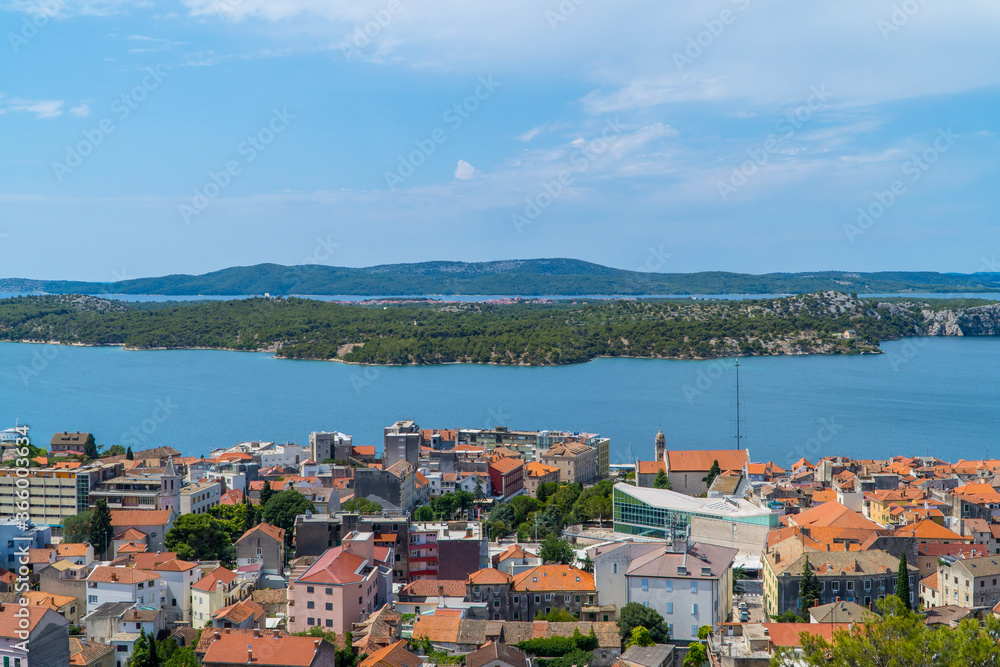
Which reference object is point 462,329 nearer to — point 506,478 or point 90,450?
point 90,450

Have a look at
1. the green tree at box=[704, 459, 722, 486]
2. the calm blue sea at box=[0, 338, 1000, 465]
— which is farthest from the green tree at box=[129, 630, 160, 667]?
the calm blue sea at box=[0, 338, 1000, 465]

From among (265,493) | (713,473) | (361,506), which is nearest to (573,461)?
(713,473)

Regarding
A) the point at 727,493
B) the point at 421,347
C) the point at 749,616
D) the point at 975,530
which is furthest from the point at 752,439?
the point at 421,347

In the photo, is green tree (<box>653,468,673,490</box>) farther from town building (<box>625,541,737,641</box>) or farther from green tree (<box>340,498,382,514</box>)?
town building (<box>625,541,737,641</box>)

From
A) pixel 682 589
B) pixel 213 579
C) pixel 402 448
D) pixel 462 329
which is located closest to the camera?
pixel 682 589

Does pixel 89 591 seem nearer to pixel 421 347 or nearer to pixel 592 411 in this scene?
pixel 592 411
